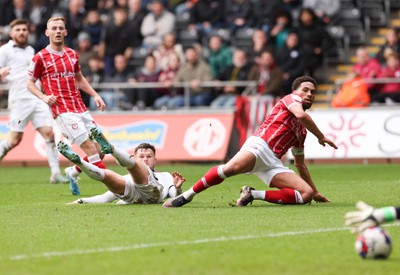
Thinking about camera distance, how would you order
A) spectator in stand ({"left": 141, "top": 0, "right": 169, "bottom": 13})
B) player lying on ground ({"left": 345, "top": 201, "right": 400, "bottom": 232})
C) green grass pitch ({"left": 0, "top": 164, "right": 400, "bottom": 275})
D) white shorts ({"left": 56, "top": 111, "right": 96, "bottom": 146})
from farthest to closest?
spectator in stand ({"left": 141, "top": 0, "right": 169, "bottom": 13})
white shorts ({"left": 56, "top": 111, "right": 96, "bottom": 146})
player lying on ground ({"left": 345, "top": 201, "right": 400, "bottom": 232})
green grass pitch ({"left": 0, "top": 164, "right": 400, "bottom": 275})

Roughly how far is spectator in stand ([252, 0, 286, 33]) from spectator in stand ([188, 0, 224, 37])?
1.02m

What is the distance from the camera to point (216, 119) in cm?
2202

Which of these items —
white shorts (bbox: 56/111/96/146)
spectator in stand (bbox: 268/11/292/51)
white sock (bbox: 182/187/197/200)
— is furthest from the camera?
spectator in stand (bbox: 268/11/292/51)

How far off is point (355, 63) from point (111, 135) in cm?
641

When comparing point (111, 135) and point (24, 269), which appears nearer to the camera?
point (24, 269)

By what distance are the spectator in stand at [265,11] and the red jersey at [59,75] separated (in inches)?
430

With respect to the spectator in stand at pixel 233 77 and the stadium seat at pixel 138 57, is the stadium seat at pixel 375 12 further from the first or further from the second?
the stadium seat at pixel 138 57

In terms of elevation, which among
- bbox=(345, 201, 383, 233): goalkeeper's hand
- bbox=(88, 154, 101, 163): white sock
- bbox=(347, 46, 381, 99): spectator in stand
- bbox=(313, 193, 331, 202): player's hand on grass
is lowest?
bbox=(347, 46, 381, 99): spectator in stand

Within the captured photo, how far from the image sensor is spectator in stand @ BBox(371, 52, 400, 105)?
22266 mm

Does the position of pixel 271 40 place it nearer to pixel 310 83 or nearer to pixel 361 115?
pixel 361 115

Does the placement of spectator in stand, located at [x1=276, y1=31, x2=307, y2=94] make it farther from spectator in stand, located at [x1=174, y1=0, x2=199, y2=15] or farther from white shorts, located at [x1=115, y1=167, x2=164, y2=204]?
white shorts, located at [x1=115, y1=167, x2=164, y2=204]

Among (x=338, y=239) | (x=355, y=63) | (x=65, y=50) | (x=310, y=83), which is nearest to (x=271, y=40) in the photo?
(x=355, y=63)

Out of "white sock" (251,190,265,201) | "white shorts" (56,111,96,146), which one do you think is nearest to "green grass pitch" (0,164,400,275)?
"white sock" (251,190,265,201)

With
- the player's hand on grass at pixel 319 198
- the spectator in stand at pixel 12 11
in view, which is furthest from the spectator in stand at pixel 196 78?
the player's hand on grass at pixel 319 198
